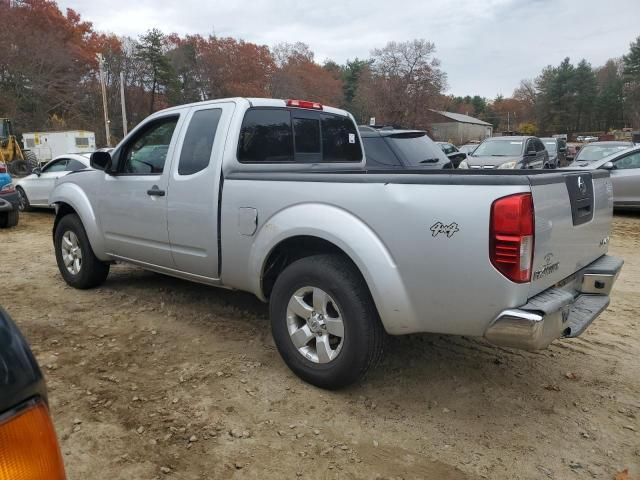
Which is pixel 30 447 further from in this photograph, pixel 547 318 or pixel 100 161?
pixel 100 161

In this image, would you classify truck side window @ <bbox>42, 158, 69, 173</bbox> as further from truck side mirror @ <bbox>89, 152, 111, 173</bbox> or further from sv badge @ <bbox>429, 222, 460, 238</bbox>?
sv badge @ <bbox>429, 222, 460, 238</bbox>

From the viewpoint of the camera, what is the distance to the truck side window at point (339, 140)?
4809 millimetres

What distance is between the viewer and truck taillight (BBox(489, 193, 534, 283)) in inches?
98.6

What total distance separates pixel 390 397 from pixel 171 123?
9.55 ft

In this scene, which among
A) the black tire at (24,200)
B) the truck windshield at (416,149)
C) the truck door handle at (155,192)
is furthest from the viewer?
the black tire at (24,200)

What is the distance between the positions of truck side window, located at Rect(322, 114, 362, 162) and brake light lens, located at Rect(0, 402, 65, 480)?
3.83 m

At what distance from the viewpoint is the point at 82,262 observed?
17.7 ft

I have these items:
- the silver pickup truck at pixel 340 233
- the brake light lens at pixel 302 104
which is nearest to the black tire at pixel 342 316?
the silver pickup truck at pixel 340 233

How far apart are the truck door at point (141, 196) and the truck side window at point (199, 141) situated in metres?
0.18

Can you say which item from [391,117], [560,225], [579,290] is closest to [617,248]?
[579,290]

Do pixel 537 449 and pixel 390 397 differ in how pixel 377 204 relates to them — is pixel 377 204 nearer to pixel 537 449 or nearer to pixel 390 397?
pixel 390 397

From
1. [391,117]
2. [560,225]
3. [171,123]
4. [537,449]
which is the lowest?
[537,449]

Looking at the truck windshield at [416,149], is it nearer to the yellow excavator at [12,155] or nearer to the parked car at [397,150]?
the parked car at [397,150]

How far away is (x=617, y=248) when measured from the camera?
7.94 meters
